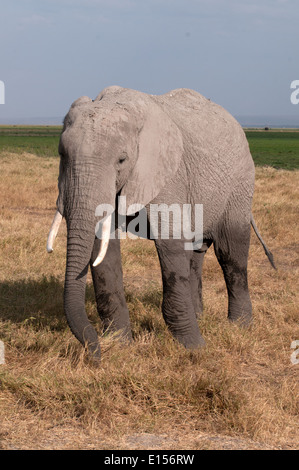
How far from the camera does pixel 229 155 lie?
17.1 feet

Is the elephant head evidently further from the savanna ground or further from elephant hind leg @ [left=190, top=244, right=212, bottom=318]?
elephant hind leg @ [left=190, top=244, right=212, bottom=318]

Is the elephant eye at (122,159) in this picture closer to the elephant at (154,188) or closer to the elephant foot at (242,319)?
the elephant at (154,188)

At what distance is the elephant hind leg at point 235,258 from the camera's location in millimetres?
5453

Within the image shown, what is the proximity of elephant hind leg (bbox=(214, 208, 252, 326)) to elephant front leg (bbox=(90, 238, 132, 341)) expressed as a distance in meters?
1.13

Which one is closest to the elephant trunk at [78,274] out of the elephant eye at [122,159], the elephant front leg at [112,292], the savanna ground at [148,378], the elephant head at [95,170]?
the elephant head at [95,170]

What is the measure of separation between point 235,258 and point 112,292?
136 centimetres

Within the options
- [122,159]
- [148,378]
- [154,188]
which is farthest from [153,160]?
[148,378]

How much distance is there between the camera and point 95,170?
3.79 metres

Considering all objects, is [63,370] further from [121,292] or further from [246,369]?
[246,369]

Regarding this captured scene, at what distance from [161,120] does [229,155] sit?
3.41ft

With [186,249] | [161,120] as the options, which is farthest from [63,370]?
[161,120]

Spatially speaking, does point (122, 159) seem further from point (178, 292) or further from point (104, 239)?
point (178, 292)

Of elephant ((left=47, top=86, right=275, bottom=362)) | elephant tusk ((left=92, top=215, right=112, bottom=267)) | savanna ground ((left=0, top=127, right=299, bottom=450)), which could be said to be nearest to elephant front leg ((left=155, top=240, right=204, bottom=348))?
elephant ((left=47, top=86, right=275, bottom=362))
